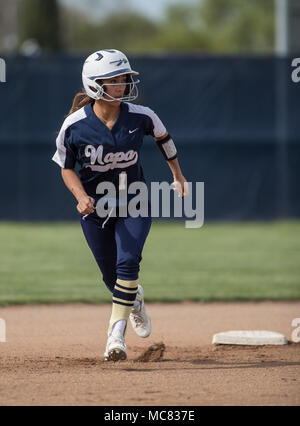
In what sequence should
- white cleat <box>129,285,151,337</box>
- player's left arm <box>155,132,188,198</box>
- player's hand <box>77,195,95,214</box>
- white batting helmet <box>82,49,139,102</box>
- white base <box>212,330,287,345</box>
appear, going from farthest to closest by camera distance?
white base <box>212,330,287,345</box> → white cleat <box>129,285,151,337</box> → player's left arm <box>155,132,188,198</box> → white batting helmet <box>82,49,139,102</box> → player's hand <box>77,195,95,214</box>

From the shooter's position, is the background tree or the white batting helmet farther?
the background tree

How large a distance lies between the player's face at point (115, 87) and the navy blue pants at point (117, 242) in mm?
751

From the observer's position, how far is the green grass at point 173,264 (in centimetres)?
802

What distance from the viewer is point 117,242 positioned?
4.96m

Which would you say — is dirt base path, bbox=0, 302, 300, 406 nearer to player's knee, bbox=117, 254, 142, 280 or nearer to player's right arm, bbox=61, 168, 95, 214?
player's knee, bbox=117, 254, 142, 280

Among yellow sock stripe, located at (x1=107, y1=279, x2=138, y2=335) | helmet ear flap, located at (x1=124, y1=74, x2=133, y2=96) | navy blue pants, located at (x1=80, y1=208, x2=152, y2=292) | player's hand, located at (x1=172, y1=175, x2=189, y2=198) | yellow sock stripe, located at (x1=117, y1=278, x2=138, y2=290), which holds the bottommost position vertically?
yellow sock stripe, located at (x1=107, y1=279, x2=138, y2=335)

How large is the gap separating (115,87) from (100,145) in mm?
358

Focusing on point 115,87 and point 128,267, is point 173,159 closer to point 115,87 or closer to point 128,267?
point 115,87

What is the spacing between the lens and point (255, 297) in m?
7.82

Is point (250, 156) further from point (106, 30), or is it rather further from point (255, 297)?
point (106, 30)

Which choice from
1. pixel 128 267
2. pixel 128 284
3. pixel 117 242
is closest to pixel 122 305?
pixel 128 284

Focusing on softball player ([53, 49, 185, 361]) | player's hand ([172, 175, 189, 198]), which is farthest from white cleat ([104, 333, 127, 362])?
player's hand ([172, 175, 189, 198])

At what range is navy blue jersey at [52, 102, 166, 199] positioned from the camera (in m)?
4.89

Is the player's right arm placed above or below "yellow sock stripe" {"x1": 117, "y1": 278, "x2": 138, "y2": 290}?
above
